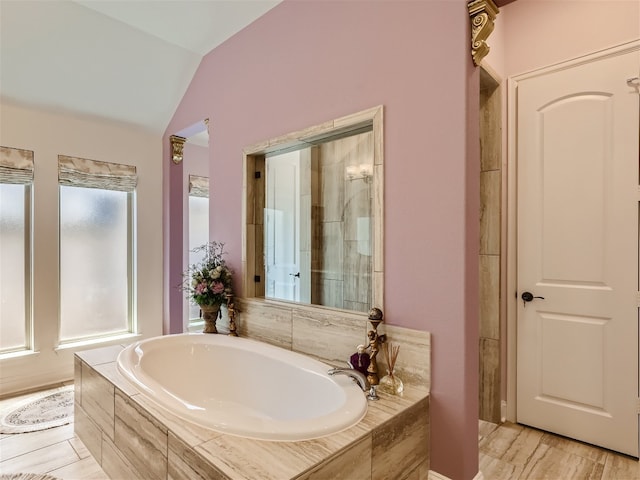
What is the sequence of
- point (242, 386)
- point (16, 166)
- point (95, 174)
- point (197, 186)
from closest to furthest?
1. point (242, 386)
2. point (16, 166)
3. point (95, 174)
4. point (197, 186)

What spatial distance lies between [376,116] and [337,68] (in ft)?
1.56

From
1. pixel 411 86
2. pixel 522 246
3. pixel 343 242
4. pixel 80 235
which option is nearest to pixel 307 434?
pixel 343 242

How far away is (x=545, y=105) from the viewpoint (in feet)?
7.50

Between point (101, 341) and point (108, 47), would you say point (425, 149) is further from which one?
point (101, 341)

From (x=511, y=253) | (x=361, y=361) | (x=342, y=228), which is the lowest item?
(x=361, y=361)

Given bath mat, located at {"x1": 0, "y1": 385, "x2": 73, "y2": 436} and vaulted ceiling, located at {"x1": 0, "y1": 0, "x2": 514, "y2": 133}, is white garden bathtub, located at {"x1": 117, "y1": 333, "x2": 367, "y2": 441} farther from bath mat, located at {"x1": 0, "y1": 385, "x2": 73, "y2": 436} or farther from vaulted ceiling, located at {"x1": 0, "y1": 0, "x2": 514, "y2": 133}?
vaulted ceiling, located at {"x1": 0, "y1": 0, "x2": 514, "y2": 133}

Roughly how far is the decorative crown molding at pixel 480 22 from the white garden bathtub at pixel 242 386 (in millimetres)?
1684

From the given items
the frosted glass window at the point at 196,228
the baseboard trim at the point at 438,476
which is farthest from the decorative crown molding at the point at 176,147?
the baseboard trim at the point at 438,476

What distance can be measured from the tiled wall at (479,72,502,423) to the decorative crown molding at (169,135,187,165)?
9.42ft

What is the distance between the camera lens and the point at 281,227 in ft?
9.58

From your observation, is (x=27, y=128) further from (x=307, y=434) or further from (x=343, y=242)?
(x=307, y=434)

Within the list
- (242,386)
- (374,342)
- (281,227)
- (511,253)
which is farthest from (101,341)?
(511,253)

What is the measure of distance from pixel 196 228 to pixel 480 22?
12.6ft

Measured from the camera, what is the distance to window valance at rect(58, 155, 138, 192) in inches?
128
